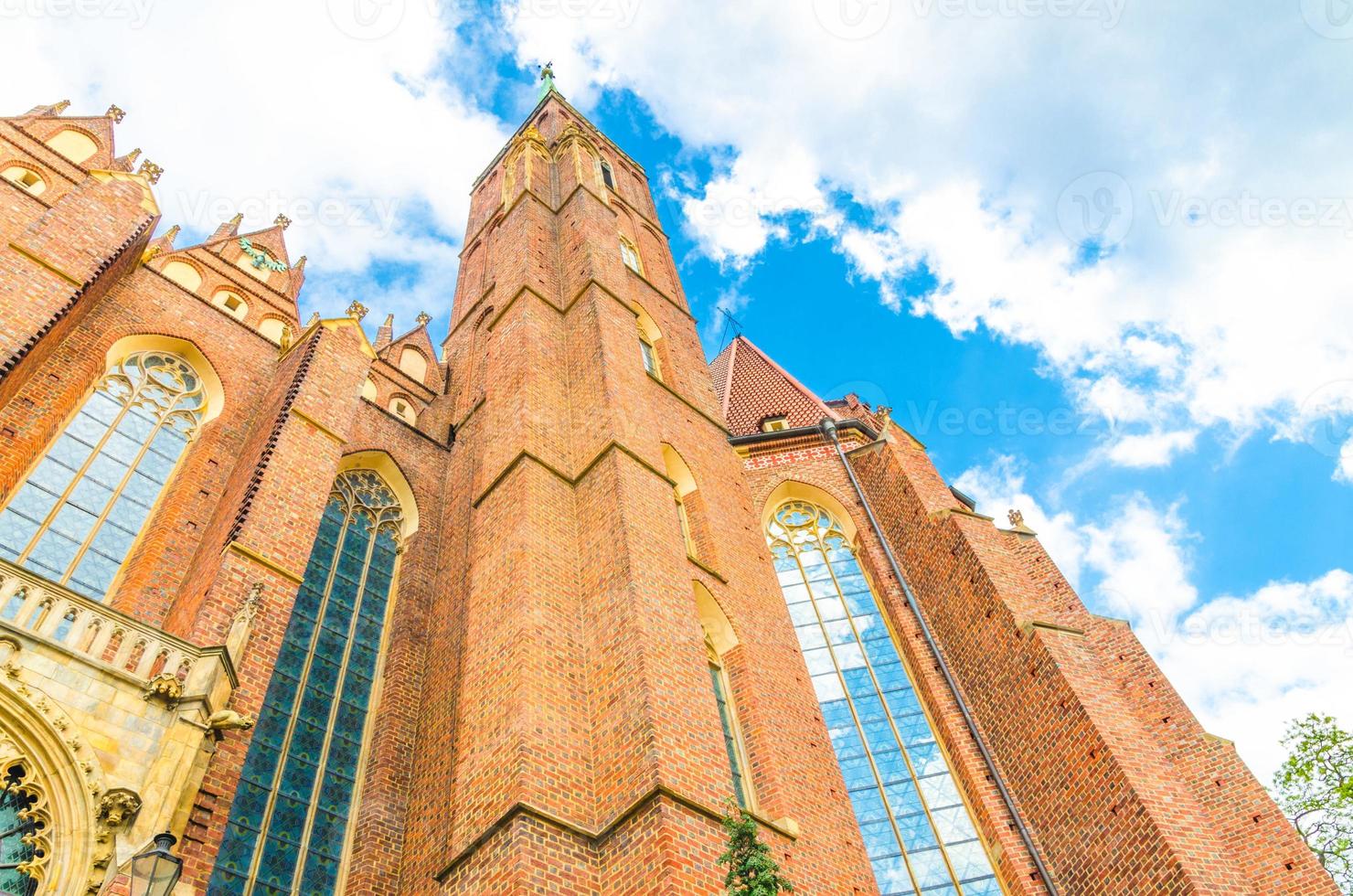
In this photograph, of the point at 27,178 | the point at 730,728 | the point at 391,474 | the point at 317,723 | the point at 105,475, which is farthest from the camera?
the point at 391,474

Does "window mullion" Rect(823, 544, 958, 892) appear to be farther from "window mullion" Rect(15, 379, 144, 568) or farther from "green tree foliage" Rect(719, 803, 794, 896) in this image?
"window mullion" Rect(15, 379, 144, 568)

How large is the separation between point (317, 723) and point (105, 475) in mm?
3891

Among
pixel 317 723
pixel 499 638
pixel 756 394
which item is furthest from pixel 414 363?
pixel 499 638

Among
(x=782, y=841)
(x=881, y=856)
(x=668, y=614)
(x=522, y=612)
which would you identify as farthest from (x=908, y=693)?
(x=522, y=612)

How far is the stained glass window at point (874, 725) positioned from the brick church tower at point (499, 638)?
4cm

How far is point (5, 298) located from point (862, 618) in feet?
37.1

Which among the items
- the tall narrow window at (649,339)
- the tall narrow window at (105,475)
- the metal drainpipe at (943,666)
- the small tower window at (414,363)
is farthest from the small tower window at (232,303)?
the metal drainpipe at (943,666)

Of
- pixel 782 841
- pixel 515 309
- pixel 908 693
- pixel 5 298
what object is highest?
pixel 515 309

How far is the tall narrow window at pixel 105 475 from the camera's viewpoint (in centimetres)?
903

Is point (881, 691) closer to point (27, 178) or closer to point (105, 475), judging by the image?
point (105, 475)

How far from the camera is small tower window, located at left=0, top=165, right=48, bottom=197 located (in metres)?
13.1

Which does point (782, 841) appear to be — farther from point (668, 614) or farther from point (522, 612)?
point (522, 612)

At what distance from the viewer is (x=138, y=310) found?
12312 millimetres

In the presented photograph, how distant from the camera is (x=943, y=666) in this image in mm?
11914
